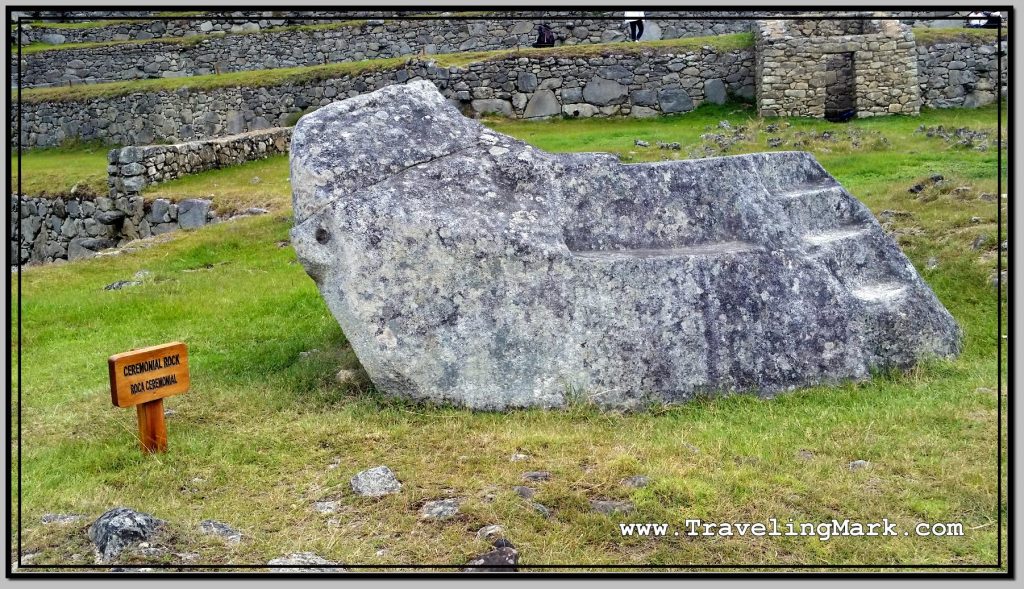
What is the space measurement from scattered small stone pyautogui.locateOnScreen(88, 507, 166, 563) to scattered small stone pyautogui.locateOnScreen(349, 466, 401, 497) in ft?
3.33

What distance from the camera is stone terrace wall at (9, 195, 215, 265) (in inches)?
651

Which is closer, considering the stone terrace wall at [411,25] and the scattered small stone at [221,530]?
the scattered small stone at [221,530]

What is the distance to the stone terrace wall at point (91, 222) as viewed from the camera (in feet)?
54.3

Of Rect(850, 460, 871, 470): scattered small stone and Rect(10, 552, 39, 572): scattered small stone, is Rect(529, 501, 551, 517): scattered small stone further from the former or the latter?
Rect(10, 552, 39, 572): scattered small stone

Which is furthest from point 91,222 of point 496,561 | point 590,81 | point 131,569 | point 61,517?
point 496,561

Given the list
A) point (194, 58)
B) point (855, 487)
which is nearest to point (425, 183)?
point (855, 487)

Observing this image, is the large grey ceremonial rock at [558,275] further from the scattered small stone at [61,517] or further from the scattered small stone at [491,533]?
the scattered small stone at [61,517]

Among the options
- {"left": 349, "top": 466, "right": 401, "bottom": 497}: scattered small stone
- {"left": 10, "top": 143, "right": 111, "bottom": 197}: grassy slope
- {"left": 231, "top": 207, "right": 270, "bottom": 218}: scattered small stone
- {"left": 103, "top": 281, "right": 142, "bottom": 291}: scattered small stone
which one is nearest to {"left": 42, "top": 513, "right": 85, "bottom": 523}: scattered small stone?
{"left": 349, "top": 466, "right": 401, "bottom": 497}: scattered small stone

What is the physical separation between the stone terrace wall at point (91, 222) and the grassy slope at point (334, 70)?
6945 mm

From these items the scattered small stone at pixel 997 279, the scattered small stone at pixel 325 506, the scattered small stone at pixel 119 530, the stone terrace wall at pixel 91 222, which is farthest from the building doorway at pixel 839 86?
the scattered small stone at pixel 119 530

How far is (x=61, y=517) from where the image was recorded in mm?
5098

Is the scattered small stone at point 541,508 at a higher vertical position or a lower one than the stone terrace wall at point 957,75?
lower

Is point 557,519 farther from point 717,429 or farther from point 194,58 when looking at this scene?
point 194,58

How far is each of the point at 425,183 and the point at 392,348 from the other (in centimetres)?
113
